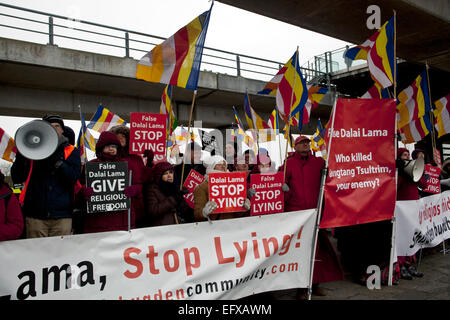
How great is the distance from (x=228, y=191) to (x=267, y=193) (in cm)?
61

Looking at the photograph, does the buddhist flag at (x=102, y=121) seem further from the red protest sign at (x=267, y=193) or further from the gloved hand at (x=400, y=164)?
the gloved hand at (x=400, y=164)

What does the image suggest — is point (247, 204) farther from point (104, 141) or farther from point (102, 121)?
point (102, 121)

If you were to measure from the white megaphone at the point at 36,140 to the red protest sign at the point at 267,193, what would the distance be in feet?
7.24

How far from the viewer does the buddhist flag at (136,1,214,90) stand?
4.82 metres

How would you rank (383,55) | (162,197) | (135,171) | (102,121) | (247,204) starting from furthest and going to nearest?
1. (102,121)
2. (383,55)
3. (135,171)
4. (162,197)
5. (247,204)

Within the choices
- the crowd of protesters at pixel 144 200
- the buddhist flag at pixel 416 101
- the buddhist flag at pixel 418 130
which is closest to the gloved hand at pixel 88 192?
the crowd of protesters at pixel 144 200

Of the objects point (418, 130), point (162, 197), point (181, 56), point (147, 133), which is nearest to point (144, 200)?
point (162, 197)

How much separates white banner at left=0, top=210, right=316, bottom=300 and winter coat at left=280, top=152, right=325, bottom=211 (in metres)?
0.46

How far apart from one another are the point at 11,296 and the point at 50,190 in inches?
42.6

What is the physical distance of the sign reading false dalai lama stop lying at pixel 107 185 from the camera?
342cm

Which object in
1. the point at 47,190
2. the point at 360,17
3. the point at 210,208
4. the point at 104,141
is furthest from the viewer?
the point at 360,17

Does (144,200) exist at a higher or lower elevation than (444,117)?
lower

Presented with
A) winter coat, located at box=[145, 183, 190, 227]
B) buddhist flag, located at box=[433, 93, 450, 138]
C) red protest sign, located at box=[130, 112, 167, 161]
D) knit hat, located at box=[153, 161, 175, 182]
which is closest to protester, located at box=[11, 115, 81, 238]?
winter coat, located at box=[145, 183, 190, 227]

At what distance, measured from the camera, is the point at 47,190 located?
11.9ft
